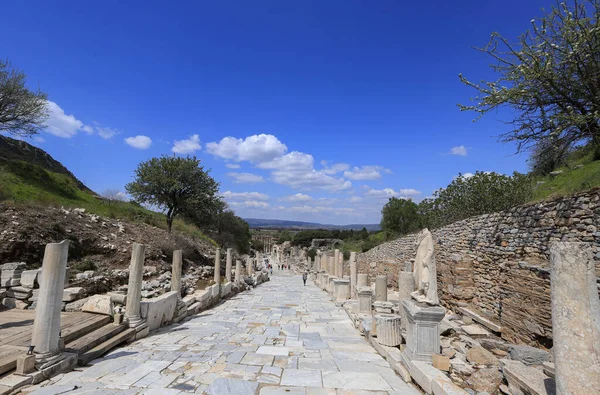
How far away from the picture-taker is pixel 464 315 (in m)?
10.9

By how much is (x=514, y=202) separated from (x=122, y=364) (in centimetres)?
1699

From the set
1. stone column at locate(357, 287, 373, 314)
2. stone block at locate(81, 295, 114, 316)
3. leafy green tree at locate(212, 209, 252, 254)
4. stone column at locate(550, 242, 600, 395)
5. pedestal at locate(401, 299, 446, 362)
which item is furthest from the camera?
leafy green tree at locate(212, 209, 252, 254)

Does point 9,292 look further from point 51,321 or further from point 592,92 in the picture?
point 592,92

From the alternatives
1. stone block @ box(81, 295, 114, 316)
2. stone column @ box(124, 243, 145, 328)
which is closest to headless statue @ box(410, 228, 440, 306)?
stone column @ box(124, 243, 145, 328)

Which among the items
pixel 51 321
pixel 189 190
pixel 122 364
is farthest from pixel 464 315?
pixel 189 190

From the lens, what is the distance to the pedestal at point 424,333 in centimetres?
532

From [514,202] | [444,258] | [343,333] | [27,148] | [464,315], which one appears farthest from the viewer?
[27,148]

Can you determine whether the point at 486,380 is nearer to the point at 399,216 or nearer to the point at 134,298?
the point at 134,298

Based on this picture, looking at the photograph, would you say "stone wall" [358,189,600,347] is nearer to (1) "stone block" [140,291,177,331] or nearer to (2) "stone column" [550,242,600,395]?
(2) "stone column" [550,242,600,395]

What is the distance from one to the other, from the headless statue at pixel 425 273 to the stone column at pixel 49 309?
252 inches

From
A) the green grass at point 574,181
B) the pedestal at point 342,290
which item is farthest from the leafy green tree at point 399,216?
the pedestal at point 342,290

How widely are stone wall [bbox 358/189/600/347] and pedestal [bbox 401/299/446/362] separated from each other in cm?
346

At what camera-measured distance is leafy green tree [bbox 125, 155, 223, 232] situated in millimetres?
22797

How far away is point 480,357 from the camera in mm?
5609
